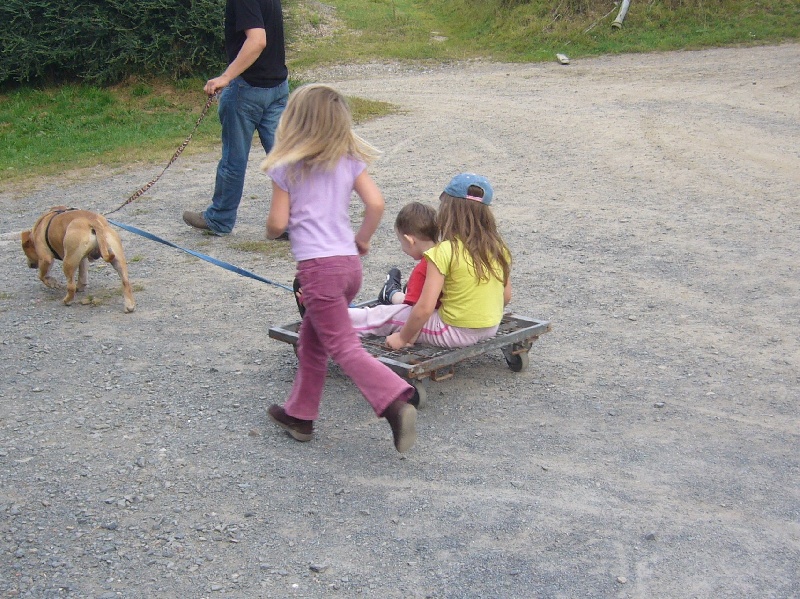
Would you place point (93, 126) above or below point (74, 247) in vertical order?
below

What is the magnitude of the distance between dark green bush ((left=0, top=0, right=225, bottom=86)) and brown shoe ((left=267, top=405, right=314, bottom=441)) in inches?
435

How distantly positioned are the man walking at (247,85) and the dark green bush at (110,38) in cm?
714

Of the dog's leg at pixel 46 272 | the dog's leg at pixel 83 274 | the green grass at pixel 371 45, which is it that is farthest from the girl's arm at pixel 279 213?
the green grass at pixel 371 45

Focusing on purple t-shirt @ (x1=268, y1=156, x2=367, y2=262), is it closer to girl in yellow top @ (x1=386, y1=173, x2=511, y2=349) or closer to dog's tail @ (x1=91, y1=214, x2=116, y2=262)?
girl in yellow top @ (x1=386, y1=173, x2=511, y2=349)

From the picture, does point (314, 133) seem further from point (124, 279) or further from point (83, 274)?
point (83, 274)

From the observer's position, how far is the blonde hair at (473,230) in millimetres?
4738

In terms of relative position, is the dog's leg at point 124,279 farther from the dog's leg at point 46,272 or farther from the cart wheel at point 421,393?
the cart wheel at point 421,393

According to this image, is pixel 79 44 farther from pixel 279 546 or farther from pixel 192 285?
pixel 279 546

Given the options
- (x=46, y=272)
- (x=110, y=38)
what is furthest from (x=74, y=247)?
(x=110, y=38)

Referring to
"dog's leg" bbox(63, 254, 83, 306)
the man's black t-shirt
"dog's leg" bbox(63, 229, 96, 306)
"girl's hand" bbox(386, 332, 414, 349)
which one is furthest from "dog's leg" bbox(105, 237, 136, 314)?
"girl's hand" bbox(386, 332, 414, 349)

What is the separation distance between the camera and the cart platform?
15.1 feet

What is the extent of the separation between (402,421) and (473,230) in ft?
4.01

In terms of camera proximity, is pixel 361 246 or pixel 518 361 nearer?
pixel 361 246

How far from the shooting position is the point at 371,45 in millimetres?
19812
